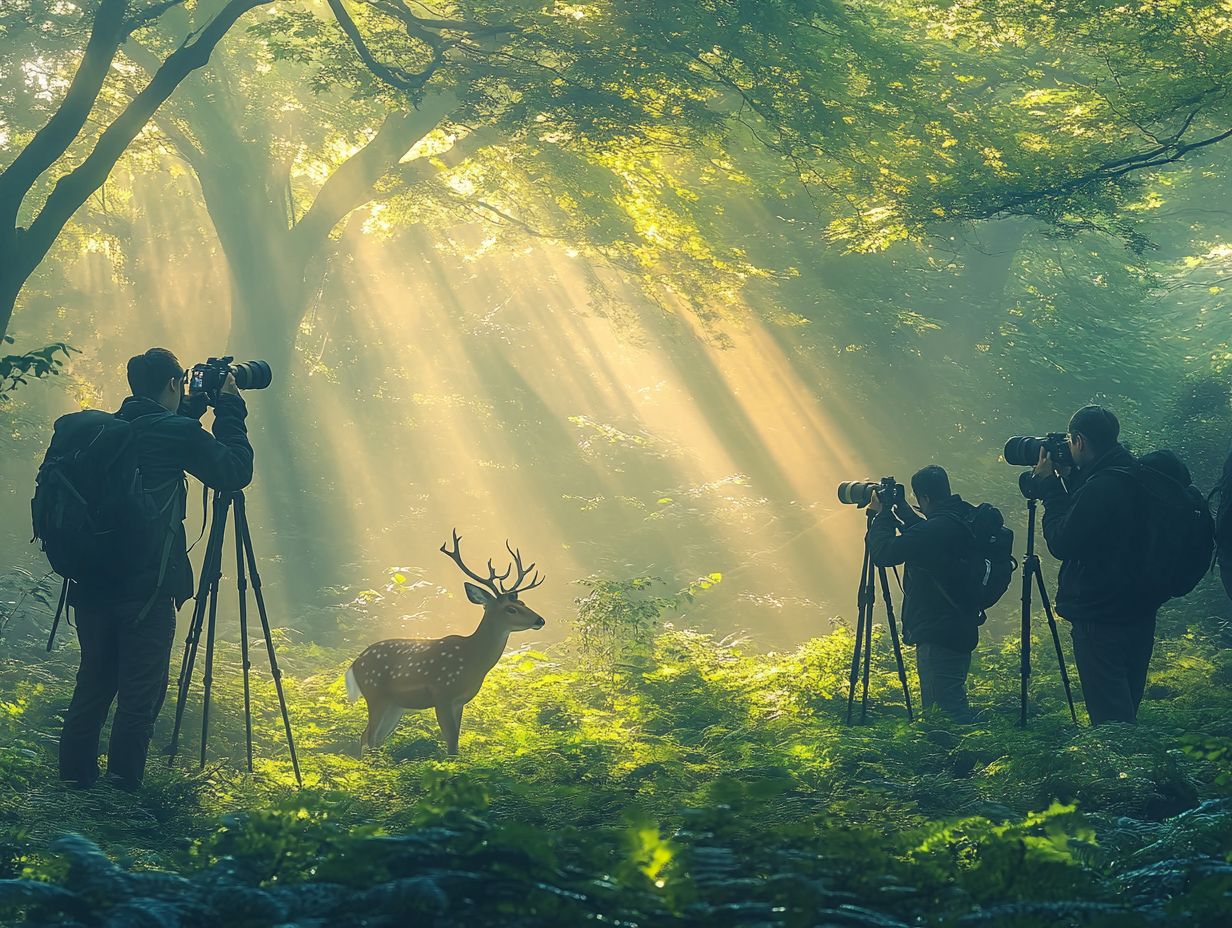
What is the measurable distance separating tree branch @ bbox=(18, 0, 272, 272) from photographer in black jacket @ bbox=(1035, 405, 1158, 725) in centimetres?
909

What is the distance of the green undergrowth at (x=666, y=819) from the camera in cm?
302

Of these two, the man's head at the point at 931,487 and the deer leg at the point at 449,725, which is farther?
the deer leg at the point at 449,725

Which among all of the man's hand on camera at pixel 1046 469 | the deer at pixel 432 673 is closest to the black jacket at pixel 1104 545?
the man's hand on camera at pixel 1046 469

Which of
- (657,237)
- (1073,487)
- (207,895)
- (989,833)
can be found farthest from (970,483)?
(207,895)

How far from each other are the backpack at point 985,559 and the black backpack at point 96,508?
223 inches

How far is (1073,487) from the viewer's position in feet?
23.3

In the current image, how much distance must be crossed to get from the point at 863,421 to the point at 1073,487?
18012 millimetres

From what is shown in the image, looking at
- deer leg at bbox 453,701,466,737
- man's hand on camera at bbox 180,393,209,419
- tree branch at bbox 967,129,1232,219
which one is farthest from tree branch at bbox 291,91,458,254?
man's hand on camera at bbox 180,393,209,419

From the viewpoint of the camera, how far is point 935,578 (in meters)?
7.82

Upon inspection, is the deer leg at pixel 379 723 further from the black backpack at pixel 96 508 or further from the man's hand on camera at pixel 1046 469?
the man's hand on camera at pixel 1046 469

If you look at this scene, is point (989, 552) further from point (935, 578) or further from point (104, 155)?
point (104, 155)

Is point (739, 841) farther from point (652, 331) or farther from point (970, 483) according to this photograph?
point (652, 331)

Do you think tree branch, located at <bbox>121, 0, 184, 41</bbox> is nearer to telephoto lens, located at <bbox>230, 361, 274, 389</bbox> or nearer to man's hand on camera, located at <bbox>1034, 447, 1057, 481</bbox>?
telephoto lens, located at <bbox>230, 361, 274, 389</bbox>

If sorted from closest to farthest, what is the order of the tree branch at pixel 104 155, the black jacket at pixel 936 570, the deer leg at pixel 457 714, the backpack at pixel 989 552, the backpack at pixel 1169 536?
the backpack at pixel 1169 536
the black jacket at pixel 936 570
the backpack at pixel 989 552
the deer leg at pixel 457 714
the tree branch at pixel 104 155
